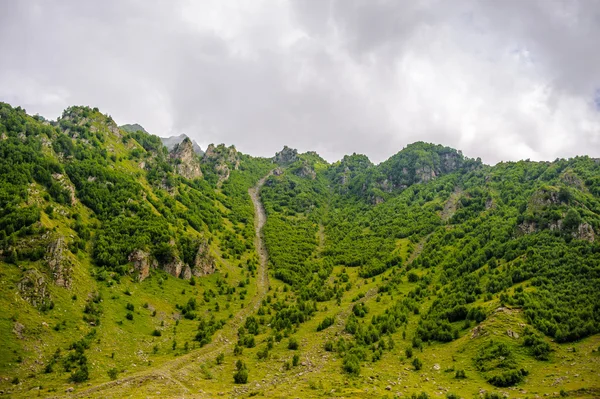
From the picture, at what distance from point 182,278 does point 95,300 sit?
23036mm

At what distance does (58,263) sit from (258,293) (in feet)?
143

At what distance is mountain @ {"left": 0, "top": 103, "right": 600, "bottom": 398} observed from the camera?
131 feet

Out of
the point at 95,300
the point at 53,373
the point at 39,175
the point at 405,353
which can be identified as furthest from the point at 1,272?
the point at 405,353

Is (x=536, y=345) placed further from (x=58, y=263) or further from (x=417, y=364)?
(x=58, y=263)

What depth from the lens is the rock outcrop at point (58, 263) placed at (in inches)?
2043

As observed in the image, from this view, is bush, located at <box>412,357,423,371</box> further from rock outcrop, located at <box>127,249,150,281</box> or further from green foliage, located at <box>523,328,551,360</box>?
rock outcrop, located at <box>127,249,150,281</box>

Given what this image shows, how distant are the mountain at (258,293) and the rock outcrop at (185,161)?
73.2 feet

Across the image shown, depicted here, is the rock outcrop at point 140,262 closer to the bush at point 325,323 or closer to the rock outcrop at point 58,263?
the rock outcrop at point 58,263

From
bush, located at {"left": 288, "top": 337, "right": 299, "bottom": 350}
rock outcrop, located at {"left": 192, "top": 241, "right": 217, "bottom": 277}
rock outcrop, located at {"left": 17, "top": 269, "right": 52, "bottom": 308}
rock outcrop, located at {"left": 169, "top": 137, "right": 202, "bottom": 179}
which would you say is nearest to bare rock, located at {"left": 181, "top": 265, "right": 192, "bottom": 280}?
rock outcrop, located at {"left": 192, "top": 241, "right": 217, "bottom": 277}

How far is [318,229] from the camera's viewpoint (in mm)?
149875

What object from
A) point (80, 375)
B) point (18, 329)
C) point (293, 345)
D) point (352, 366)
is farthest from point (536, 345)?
point (18, 329)

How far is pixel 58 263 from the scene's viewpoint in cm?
5278

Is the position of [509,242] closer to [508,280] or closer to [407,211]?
[508,280]

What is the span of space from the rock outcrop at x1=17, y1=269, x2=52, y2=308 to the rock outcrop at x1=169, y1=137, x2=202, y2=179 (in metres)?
107
